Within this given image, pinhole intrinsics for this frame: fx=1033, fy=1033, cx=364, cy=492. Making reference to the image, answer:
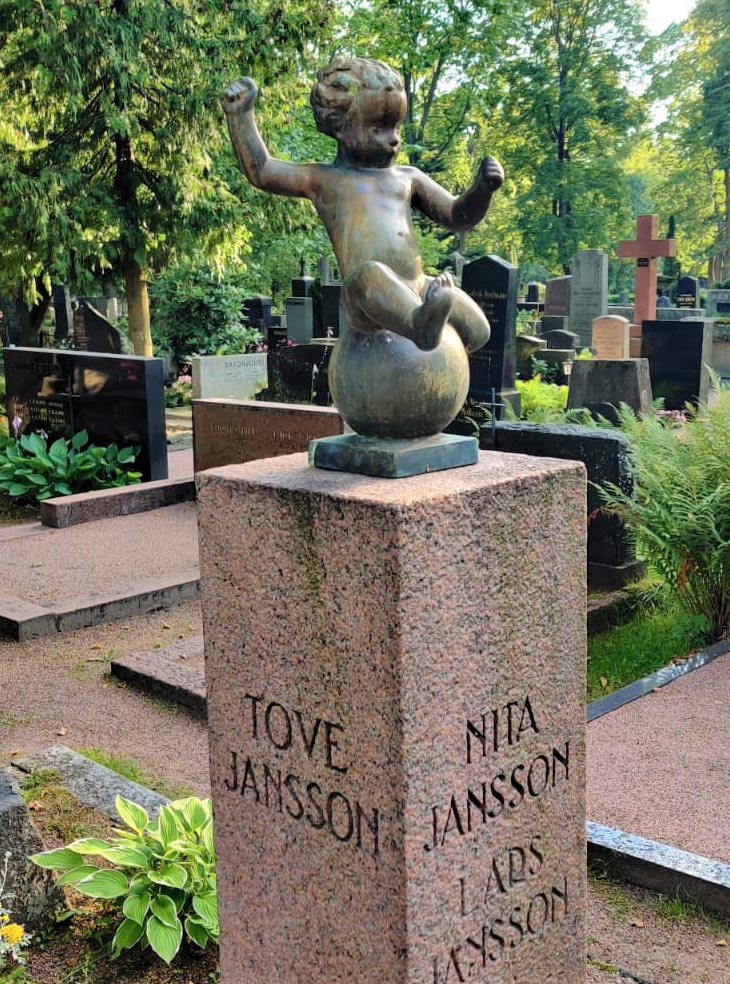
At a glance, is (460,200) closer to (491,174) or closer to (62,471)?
(491,174)

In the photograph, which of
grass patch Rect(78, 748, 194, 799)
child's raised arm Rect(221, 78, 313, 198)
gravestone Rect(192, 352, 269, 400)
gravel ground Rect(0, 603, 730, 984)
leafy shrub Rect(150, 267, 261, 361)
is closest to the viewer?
child's raised arm Rect(221, 78, 313, 198)

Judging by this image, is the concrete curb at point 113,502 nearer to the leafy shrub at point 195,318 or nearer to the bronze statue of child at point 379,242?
the bronze statue of child at point 379,242

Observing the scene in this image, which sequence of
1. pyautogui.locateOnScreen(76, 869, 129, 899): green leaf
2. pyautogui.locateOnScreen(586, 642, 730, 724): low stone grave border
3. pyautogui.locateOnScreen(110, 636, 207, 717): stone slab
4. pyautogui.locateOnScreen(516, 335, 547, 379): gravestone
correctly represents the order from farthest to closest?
pyautogui.locateOnScreen(516, 335, 547, 379): gravestone
pyautogui.locateOnScreen(110, 636, 207, 717): stone slab
pyautogui.locateOnScreen(586, 642, 730, 724): low stone grave border
pyautogui.locateOnScreen(76, 869, 129, 899): green leaf

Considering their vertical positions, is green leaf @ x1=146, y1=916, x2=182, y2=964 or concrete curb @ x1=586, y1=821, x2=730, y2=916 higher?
green leaf @ x1=146, y1=916, x2=182, y2=964

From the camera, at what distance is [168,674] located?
230 inches

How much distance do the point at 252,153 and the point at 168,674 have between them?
12.3 ft

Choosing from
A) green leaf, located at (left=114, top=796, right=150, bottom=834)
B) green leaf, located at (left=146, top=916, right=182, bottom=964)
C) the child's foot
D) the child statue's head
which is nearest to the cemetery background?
green leaf, located at (left=146, top=916, right=182, bottom=964)

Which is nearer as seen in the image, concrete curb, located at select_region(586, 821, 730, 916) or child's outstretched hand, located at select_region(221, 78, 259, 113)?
child's outstretched hand, located at select_region(221, 78, 259, 113)

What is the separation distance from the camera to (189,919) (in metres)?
3.30

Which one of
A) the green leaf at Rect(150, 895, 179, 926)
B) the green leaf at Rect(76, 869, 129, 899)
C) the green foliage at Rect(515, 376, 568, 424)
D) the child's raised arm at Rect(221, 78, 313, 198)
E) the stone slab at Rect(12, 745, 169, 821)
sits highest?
the child's raised arm at Rect(221, 78, 313, 198)

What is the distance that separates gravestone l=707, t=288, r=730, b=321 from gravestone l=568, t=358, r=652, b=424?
15809mm

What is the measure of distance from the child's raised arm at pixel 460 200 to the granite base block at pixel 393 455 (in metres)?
0.65

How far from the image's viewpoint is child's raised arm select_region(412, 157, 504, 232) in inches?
105

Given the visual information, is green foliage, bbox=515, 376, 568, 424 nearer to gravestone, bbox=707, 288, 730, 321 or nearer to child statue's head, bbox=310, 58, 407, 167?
child statue's head, bbox=310, 58, 407, 167
